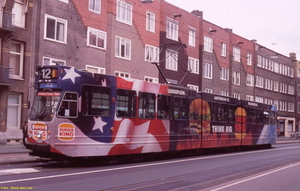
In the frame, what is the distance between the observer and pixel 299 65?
6844cm

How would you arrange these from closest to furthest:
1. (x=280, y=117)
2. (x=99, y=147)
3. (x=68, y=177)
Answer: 1. (x=68, y=177)
2. (x=99, y=147)
3. (x=280, y=117)

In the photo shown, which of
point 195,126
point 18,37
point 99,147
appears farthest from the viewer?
point 18,37

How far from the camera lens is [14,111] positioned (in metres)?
24.8

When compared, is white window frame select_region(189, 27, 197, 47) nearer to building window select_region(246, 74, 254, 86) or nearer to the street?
building window select_region(246, 74, 254, 86)

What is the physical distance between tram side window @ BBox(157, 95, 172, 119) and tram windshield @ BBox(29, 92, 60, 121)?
4.99 metres

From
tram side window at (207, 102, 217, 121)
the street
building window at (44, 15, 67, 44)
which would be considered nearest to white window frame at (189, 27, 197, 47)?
building window at (44, 15, 67, 44)

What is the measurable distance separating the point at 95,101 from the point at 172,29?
82.1ft

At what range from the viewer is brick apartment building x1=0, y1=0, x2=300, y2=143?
24734 millimetres

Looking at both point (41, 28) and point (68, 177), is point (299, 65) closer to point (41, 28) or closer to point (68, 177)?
point (41, 28)

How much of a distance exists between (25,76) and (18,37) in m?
2.40

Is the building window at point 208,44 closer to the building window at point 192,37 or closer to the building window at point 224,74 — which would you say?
the building window at point 192,37

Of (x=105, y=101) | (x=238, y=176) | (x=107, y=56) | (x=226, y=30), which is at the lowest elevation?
(x=238, y=176)

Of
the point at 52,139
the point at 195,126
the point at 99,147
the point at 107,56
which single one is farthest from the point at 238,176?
the point at 107,56

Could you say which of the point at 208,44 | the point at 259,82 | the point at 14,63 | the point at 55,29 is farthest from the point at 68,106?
the point at 259,82
